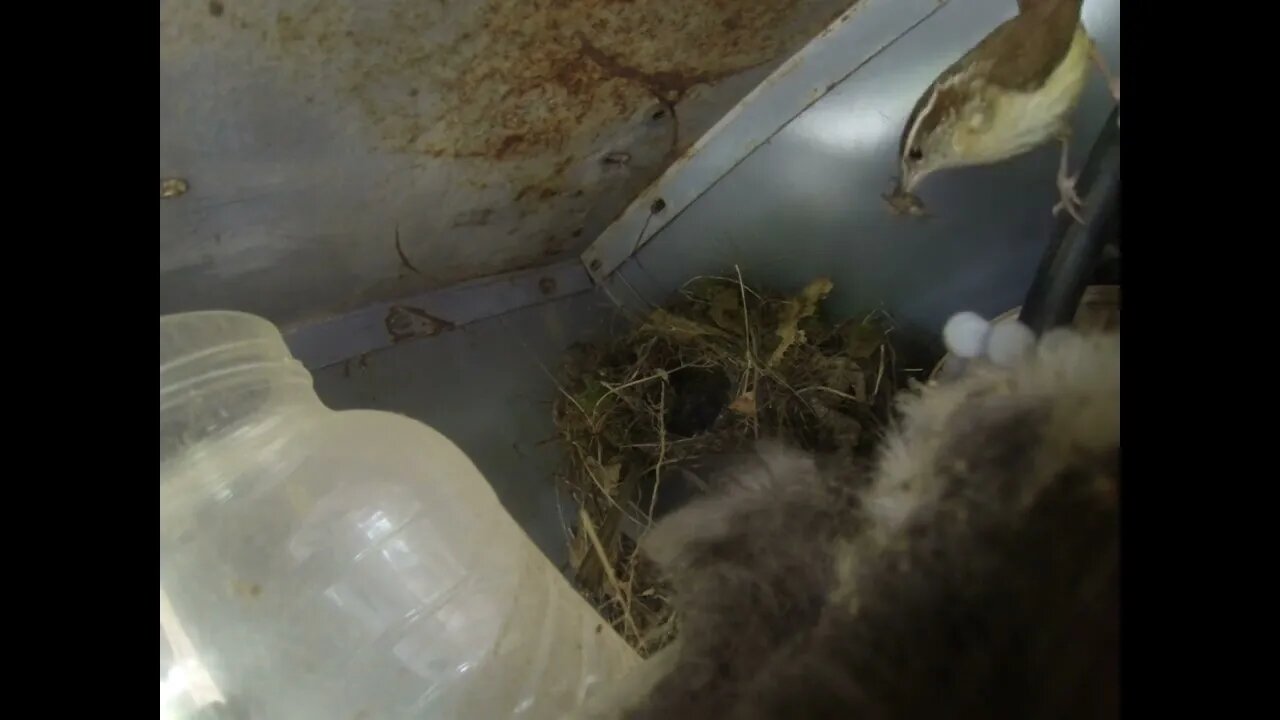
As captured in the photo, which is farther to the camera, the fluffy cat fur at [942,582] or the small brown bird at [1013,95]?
the small brown bird at [1013,95]

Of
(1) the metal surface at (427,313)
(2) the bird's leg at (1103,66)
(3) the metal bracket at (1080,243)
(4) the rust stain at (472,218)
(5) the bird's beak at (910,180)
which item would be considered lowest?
(3) the metal bracket at (1080,243)

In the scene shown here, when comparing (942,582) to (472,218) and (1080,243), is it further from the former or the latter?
(472,218)

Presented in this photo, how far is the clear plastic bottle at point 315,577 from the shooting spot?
2.02ft

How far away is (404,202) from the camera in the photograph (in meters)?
0.73

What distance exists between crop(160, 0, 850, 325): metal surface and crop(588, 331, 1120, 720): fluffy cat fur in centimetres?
39

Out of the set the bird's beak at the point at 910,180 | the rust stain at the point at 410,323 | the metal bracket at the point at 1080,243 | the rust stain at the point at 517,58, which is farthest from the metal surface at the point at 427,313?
the metal bracket at the point at 1080,243

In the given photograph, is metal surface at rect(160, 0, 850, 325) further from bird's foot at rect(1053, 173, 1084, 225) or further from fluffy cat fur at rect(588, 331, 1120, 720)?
fluffy cat fur at rect(588, 331, 1120, 720)

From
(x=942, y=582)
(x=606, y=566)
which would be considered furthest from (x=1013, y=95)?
(x=606, y=566)

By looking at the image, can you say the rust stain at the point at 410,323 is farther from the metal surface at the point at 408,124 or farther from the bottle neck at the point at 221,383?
A: the bottle neck at the point at 221,383

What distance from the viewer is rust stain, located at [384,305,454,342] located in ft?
2.87

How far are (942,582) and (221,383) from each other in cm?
53

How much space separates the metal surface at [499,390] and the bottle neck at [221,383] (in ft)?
0.32

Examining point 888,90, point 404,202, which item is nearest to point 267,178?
point 404,202
